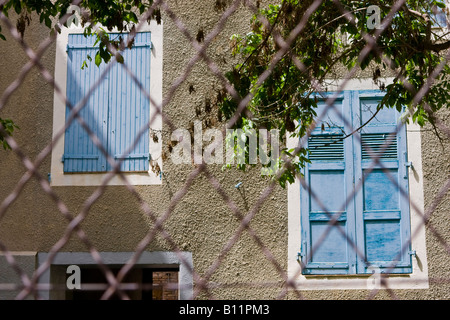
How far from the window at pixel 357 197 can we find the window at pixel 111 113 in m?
1.99

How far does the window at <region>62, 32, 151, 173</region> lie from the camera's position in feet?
22.6

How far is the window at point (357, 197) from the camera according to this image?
6492mm

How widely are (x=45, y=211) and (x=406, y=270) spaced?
4.15 metres

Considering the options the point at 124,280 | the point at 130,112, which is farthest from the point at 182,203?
the point at 124,280

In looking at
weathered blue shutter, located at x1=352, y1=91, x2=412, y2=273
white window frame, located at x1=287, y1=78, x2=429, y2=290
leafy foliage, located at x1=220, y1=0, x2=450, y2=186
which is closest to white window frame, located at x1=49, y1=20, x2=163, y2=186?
white window frame, located at x1=287, y1=78, x2=429, y2=290

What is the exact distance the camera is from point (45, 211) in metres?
6.99

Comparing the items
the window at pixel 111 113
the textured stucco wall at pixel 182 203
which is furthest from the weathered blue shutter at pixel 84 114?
the textured stucco wall at pixel 182 203

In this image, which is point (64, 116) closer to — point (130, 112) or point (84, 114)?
point (84, 114)

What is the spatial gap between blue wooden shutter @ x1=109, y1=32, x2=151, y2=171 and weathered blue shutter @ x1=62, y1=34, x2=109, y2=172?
12 cm

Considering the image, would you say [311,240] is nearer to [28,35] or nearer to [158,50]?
[158,50]

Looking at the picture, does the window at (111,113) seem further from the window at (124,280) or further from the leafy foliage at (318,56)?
the leafy foliage at (318,56)

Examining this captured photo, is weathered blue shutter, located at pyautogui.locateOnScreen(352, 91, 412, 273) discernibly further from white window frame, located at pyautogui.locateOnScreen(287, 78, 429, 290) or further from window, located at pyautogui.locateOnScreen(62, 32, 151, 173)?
window, located at pyautogui.locateOnScreen(62, 32, 151, 173)
